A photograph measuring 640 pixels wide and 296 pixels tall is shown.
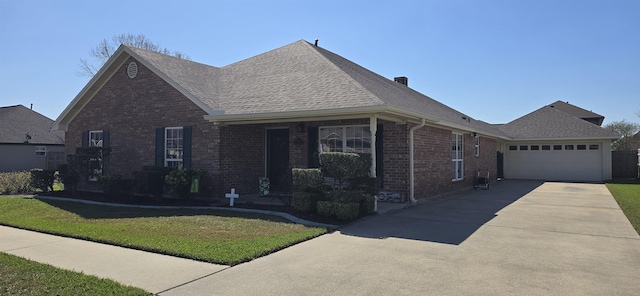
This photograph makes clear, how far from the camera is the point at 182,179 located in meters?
11.6

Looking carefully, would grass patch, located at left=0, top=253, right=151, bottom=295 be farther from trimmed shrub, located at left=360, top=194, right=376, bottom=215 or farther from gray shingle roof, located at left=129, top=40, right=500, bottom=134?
gray shingle roof, located at left=129, top=40, right=500, bottom=134

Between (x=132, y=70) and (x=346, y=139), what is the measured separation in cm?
797

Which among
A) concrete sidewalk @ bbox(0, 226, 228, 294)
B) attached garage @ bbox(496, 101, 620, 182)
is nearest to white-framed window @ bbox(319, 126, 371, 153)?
concrete sidewalk @ bbox(0, 226, 228, 294)

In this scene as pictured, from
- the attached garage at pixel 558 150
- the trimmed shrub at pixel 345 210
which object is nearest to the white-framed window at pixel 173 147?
the trimmed shrub at pixel 345 210

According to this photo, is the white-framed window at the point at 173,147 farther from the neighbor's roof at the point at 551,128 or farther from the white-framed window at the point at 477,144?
A: the neighbor's roof at the point at 551,128

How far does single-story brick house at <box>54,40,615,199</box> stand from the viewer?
1141cm

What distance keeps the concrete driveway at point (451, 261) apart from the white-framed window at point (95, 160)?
33.3 feet

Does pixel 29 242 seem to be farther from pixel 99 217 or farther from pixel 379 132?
pixel 379 132

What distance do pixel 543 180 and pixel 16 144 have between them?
31.9 metres

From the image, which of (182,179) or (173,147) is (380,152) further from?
(173,147)

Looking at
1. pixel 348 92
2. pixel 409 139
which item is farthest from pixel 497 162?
pixel 348 92

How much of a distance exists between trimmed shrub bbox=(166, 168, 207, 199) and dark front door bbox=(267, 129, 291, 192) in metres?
2.52

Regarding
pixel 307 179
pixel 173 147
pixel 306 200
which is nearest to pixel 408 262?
pixel 306 200

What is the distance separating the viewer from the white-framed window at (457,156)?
15633mm
